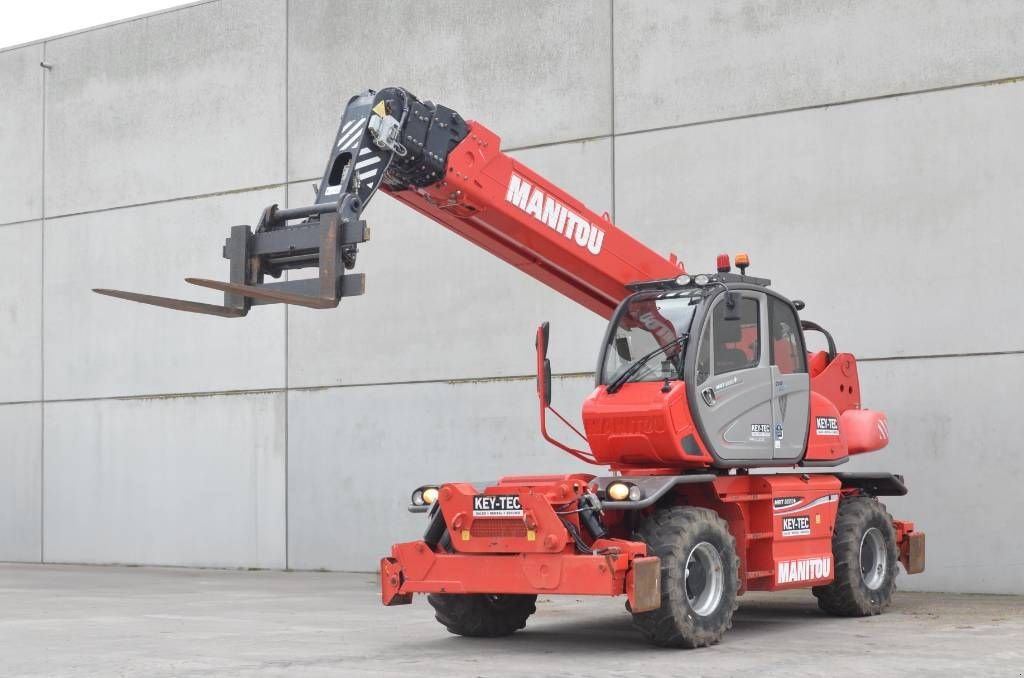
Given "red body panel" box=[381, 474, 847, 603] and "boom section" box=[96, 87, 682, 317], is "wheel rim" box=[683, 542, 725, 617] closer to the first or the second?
"red body panel" box=[381, 474, 847, 603]

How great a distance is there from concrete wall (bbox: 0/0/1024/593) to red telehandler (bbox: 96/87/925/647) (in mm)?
3351

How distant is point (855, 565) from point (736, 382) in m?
2.45

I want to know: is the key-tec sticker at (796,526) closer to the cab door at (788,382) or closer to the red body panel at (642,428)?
the cab door at (788,382)

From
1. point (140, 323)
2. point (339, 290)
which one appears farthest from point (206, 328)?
point (339, 290)

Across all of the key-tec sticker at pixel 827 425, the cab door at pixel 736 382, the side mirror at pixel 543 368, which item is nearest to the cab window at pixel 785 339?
the cab door at pixel 736 382

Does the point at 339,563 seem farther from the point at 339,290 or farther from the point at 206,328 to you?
the point at 339,290

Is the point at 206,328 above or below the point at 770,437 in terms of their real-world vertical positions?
above

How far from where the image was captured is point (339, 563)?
65.0ft

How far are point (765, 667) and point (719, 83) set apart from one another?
A: 933 cm

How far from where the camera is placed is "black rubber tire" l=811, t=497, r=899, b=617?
43.1 ft

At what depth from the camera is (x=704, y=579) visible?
11.2m

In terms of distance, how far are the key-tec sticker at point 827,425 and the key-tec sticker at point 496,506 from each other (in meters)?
3.37

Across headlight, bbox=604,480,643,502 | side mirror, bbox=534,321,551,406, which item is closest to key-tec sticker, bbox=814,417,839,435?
side mirror, bbox=534,321,551,406

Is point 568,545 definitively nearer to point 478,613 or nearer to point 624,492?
point 624,492
